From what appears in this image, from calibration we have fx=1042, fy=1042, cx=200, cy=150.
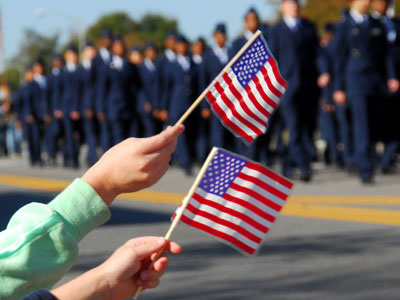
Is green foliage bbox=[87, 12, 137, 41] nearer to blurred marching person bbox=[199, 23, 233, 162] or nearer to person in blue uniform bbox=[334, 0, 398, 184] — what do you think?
blurred marching person bbox=[199, 23, 233, 162]

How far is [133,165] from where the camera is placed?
2.21 m

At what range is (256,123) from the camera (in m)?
2.90

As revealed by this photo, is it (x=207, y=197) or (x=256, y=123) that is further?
(x=256, y=123)

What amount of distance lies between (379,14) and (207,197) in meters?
10.6

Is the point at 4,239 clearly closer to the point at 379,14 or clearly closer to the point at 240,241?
the point at 240,241

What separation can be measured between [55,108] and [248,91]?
1804 centimetres

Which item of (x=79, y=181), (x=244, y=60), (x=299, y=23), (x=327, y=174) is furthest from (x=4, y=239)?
(x=327, y=174)

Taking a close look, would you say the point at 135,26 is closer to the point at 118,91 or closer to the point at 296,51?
the point at 118,91

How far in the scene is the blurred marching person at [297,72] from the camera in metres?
12.8

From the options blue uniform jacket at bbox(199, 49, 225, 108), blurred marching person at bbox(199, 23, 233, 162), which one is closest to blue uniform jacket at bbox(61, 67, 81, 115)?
blurred marching person at bbox(199, 23, 233, 162)

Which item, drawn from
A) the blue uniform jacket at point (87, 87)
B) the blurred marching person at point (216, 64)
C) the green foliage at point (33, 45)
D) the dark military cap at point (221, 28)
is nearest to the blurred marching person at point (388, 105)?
the blurred marching person at point (216, 64)

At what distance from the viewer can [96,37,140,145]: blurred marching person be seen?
57.1ft

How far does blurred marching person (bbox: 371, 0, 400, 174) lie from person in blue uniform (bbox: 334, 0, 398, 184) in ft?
0.50

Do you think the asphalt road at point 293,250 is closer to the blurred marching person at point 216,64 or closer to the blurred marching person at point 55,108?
the blurred marching person at point 216,64
